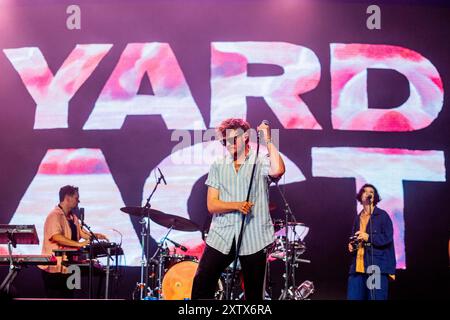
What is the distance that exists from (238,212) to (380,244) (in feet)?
11.4

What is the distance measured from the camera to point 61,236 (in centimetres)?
727

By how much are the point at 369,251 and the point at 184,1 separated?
4.17 metres

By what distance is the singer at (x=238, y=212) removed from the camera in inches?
172

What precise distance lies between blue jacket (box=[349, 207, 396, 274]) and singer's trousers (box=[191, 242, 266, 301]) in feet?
11.2

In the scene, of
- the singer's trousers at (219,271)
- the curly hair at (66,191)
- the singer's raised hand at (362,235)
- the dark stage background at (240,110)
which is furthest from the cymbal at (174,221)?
the singer's trousers at (219,271)

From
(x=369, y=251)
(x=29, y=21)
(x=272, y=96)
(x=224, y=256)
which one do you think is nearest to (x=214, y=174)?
(x=224, y=256)

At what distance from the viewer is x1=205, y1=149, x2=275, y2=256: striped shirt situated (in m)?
4.42

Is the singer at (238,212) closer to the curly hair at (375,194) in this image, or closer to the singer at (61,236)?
the singer at (61,236)

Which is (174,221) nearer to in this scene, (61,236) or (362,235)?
(61,236)

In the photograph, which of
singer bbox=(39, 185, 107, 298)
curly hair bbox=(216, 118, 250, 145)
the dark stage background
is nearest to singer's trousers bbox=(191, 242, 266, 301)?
curly hair bbox=(216, 118, 250, 145)

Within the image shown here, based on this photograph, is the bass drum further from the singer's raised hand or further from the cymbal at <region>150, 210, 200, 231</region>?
the singer's raised hand

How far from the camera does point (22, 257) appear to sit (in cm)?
602

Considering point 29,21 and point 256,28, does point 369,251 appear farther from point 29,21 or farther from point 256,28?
point 29,21

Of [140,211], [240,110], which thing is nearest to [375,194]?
[240,110]
